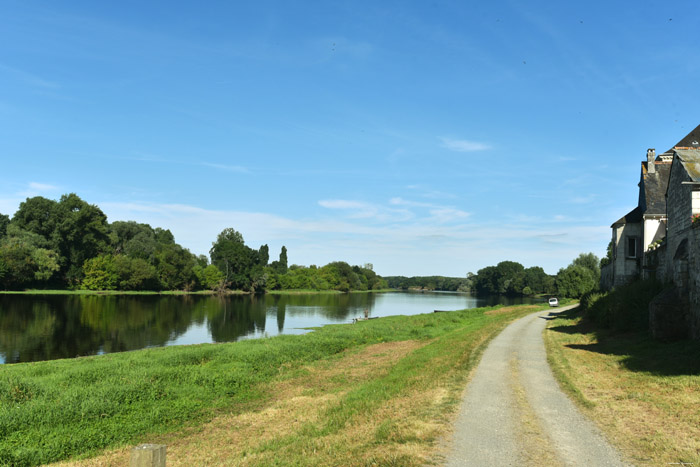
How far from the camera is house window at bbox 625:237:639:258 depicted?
109 ft

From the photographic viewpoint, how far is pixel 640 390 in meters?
12.0

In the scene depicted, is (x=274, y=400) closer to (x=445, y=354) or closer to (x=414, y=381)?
(x=414, y=381)

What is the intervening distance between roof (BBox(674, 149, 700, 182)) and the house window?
11.4 metres

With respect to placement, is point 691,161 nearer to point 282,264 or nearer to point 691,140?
point 691,140

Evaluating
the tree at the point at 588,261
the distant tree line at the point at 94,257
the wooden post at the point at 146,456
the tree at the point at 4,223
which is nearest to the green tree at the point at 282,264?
the distant tree line at the point at 94,257

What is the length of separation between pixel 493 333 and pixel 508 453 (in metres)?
21.0

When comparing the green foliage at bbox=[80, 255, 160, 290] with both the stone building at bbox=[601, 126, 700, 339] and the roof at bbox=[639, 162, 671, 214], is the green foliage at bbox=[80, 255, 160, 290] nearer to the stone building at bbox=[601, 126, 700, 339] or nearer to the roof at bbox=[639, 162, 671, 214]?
the stone building at bbox=[601, 126, 700, 339]

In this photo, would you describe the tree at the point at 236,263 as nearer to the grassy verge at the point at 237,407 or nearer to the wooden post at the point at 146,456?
the grassy verge at the point at 237,407

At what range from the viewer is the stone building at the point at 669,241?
1780 centimetres

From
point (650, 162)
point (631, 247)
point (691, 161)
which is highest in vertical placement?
point (650, 162)

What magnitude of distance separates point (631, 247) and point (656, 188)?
473 centimetres

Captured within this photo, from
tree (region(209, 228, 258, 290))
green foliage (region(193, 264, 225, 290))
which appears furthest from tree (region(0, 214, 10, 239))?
tree (region(209, 228, 258, 290))

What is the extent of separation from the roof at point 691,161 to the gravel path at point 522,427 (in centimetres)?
1296

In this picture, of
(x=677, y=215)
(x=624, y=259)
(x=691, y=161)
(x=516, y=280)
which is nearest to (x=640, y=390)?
(x=677, y=215)
